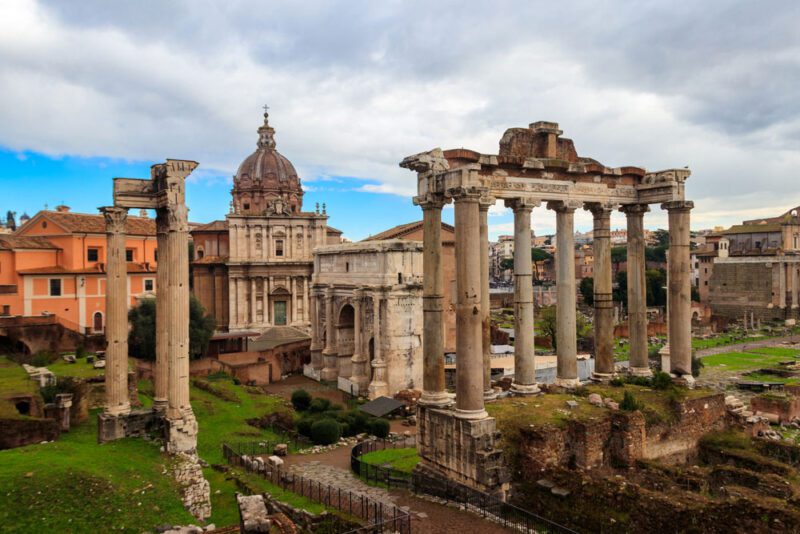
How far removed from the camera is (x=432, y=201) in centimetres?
1510

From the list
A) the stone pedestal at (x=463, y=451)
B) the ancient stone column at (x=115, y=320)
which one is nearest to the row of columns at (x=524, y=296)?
the stone pedestal at (x=463, y=451)

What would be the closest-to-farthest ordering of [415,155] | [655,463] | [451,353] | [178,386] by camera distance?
[655,463], [415,155], [178,386], [451,353]

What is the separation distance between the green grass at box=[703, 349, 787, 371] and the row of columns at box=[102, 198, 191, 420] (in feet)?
149

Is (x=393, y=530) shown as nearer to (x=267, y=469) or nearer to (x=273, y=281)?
(x=267, y=469)

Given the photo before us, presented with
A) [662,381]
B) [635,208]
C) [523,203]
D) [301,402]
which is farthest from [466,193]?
[301,402]

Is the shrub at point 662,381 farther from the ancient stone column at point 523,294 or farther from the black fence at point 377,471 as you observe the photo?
the black fence at point 377,471

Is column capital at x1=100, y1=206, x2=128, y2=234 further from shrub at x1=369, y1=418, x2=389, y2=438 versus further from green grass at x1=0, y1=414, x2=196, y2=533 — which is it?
shrub at x1=369, y1=418, x2=389, y2=438

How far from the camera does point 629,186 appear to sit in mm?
18969

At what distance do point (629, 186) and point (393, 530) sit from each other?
12897 millimetres

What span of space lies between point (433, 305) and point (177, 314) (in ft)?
24.2

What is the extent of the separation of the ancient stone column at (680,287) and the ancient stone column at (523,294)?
4992 millimetres

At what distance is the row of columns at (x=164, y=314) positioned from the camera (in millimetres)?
16859

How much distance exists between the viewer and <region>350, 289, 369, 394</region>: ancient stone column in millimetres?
37281

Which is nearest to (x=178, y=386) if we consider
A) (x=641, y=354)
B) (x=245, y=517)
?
(x=245, y=517)
